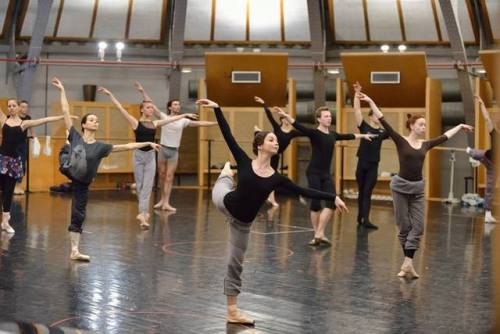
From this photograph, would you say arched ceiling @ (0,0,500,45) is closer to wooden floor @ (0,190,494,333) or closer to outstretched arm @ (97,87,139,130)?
wooden floor @ (0,190,494,333)

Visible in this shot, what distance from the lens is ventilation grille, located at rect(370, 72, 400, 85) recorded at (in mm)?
17859

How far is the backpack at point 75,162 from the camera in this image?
803 centimetres

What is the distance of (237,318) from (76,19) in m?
15.4

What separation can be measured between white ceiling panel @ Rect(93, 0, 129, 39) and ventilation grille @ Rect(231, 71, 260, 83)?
10.5 ft

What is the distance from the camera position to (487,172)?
42.6 feet

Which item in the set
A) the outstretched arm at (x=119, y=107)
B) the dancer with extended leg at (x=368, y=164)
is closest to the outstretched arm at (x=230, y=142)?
the outstretched arm at (x=119, y=107)

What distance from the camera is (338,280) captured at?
7500 mm

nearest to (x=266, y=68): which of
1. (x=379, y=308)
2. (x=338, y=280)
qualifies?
(x=338, y=280)

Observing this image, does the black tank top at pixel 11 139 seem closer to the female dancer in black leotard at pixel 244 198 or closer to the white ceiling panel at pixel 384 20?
the female dancer in black leotard at pixel 244 198

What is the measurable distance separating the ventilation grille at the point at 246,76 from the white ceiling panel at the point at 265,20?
2.12 m

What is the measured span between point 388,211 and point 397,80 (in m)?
4.25

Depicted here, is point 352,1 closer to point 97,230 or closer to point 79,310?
point 97,230

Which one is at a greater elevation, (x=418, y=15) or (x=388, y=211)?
(x=418, y=15)

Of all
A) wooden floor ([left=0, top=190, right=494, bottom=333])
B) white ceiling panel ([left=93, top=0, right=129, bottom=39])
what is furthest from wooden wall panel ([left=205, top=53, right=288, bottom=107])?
wooden floor ([left=0, top=190, right=494, bottom=333])
